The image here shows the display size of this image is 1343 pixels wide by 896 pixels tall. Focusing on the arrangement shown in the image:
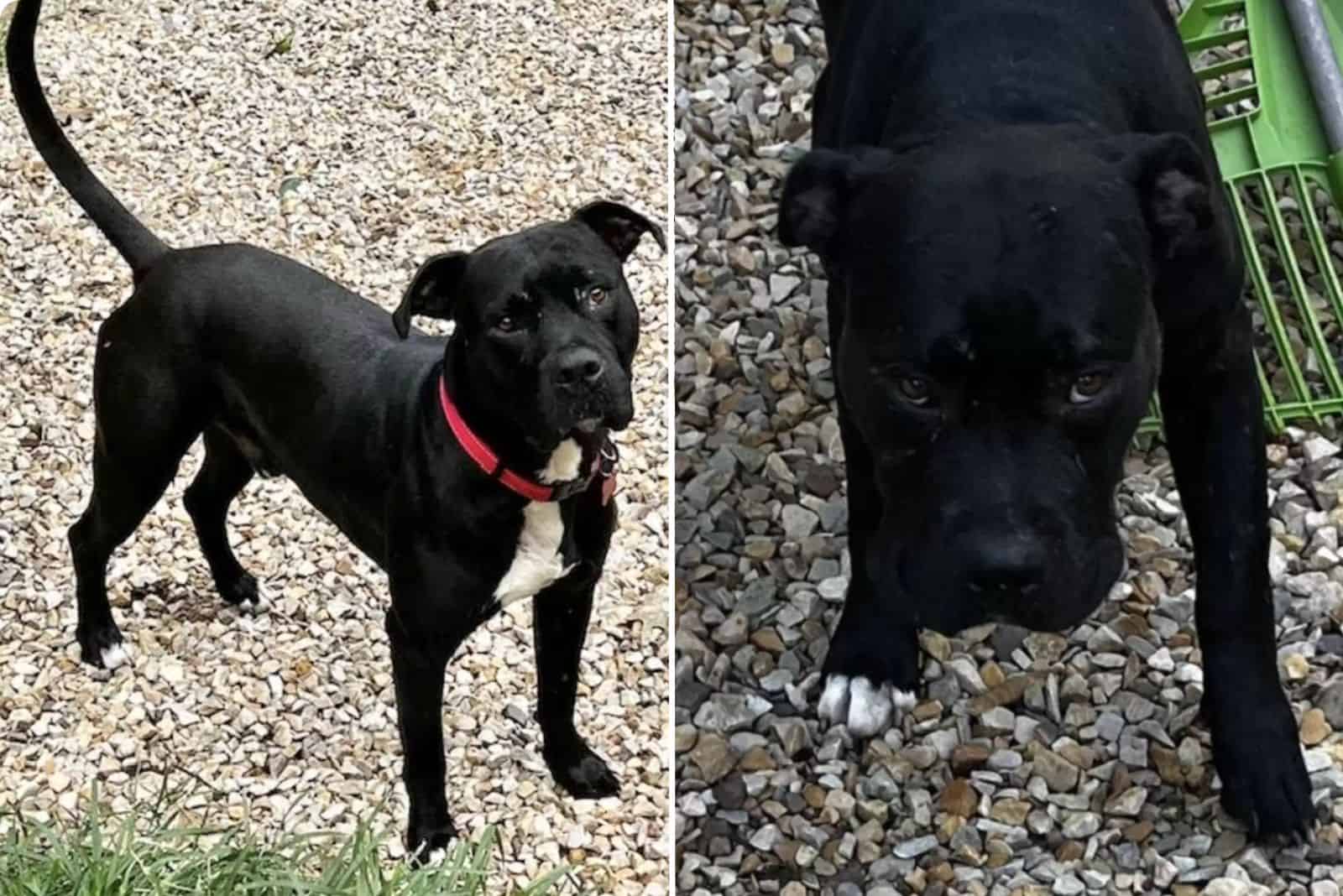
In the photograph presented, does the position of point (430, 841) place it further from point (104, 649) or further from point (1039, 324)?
point (1039, 324)

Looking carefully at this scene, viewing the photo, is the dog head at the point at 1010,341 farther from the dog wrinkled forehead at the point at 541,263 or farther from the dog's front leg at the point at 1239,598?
the dog's front leg at the point at 1239,598

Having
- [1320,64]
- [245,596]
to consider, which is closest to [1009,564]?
[245,596]

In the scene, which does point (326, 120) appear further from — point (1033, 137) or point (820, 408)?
point (1033, 137)

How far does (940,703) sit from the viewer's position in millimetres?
3301

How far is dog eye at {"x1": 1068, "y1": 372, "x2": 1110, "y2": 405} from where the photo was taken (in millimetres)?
2438

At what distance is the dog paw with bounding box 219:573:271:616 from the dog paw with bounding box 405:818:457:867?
525 millimetres

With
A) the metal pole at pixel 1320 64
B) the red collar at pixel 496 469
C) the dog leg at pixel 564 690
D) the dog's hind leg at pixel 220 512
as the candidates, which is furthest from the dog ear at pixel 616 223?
the metal pole at pixel 1320 64

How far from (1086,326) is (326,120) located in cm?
207

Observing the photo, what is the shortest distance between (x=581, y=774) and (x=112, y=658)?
0.82 metres

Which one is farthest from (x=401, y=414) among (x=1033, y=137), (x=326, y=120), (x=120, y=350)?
(x=326, y=120)

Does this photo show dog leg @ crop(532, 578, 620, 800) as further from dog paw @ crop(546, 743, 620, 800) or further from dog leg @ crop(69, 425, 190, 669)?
dog leg @ crop(69, 425, 190, 669)

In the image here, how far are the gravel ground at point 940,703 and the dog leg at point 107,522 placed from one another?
962 mm

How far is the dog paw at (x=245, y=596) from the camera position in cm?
332

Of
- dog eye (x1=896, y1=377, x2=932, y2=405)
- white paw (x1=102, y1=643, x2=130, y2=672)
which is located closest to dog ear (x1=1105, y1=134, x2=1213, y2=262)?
dog eye (x1=896, y1=377, x2=932, y2=405)
